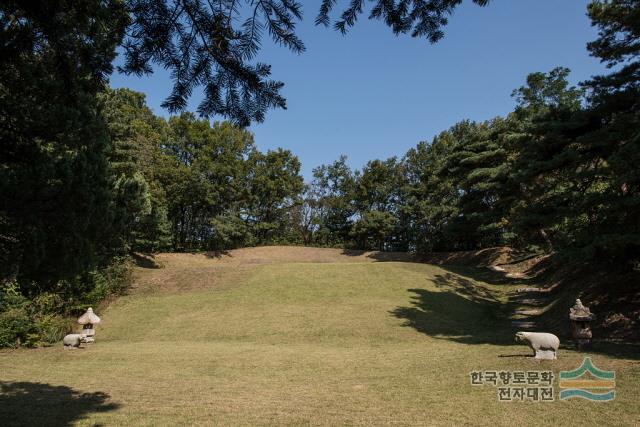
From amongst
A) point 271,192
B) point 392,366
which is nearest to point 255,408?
point 392,366

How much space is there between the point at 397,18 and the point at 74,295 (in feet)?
55.3

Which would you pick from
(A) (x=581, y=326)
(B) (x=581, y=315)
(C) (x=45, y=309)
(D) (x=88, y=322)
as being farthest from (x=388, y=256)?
(C) (x=45, y=309)

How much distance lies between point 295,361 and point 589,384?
5963 mm

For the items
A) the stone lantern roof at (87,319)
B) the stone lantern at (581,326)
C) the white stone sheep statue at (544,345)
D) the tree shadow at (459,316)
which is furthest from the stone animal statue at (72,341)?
the stone lantern at (581,326)

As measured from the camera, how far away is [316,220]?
4512 centimetres

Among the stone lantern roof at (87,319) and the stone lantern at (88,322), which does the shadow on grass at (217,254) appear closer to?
the stone lantern at (88,322)

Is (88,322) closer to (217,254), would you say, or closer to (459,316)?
(459,316)

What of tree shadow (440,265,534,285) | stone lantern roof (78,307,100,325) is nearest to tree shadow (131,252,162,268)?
stone lantern roof (78,307,100,325)

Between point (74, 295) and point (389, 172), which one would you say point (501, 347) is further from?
point (389, 172)

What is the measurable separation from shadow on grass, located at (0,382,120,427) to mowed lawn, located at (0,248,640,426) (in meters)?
0.03

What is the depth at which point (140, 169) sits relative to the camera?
2489cm

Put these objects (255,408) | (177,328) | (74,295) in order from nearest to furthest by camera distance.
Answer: (255,408)
(177,328)
(74,295)

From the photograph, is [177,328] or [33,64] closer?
[33,64]

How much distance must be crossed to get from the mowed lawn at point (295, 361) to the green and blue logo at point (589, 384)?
0.21m
